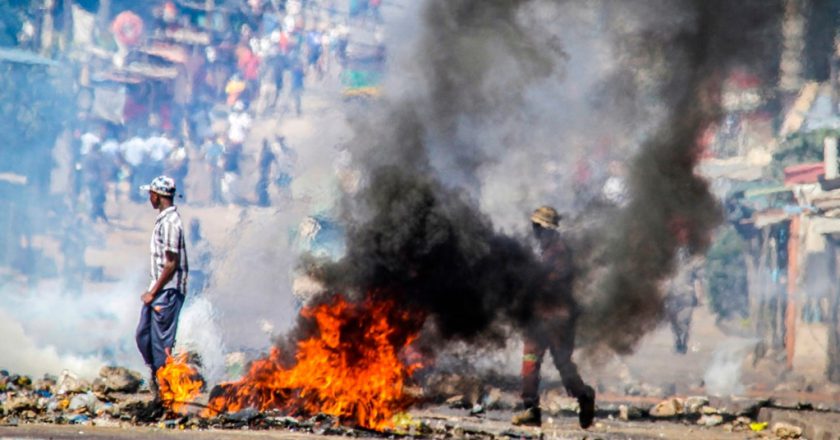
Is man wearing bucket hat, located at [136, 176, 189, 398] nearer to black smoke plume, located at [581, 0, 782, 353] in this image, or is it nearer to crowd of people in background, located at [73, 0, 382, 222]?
black smoke plume, located at [581, 0, 782, 353]

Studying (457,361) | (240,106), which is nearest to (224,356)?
(457,361)

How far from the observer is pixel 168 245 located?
8.57m

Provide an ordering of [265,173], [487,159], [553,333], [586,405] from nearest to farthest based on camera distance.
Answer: [586,405], [553,333], [487,159], [265,173]

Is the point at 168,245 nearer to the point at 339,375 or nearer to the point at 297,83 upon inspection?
the point at 339,375

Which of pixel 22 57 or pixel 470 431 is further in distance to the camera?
pixel 22 57

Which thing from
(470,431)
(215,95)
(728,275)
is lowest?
(470,431)

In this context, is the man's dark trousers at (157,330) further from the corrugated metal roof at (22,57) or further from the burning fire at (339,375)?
the corrugated metal roof at (22,57)

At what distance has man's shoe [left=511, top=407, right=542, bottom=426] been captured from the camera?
29.8 ft

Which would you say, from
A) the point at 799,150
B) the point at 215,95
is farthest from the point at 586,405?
the point at 215,95

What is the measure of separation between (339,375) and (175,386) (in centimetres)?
122

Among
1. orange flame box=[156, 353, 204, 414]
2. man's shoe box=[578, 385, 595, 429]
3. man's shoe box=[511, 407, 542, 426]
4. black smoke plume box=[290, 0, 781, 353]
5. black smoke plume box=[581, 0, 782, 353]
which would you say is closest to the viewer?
orange flame box=[156, 353, 204, 414]

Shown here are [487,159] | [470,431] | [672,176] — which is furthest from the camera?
[487,159]

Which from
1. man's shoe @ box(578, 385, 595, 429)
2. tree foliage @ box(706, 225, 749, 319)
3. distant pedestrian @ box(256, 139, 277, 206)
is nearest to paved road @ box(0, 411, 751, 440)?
man's shoe @ box(578, 385, 595, 429)

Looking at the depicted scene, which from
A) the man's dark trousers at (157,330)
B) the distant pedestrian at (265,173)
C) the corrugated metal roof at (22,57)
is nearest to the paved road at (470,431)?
the man's dark trousers at (157,330)
